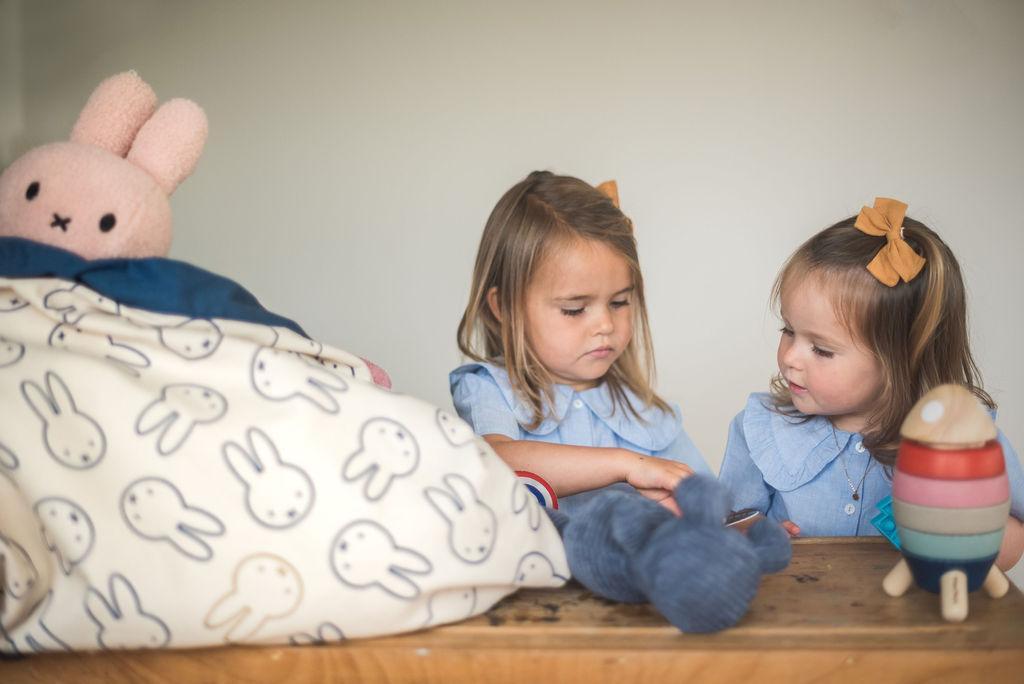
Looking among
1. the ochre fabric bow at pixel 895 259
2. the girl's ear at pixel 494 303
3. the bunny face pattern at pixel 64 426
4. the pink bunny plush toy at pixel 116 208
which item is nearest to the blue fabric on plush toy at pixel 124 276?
the pink bunny plush toy at pixel 116 208

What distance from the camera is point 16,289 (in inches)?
35.7

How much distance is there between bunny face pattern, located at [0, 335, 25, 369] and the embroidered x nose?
13 centimetres

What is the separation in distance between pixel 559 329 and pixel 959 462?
0.80m

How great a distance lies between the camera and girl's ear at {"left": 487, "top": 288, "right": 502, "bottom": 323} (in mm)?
1750

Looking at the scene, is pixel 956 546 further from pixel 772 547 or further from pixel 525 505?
pixel 525 505

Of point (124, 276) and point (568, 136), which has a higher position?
point (568, 136)

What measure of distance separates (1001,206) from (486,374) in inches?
58.8

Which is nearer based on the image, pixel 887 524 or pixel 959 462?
pixel 959 462

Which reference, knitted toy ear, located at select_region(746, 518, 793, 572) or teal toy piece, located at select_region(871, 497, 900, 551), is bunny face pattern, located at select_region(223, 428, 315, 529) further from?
teal toy piece, located at select_region(871, 497, 900, 551)

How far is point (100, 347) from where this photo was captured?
Answer: 2.94 feet

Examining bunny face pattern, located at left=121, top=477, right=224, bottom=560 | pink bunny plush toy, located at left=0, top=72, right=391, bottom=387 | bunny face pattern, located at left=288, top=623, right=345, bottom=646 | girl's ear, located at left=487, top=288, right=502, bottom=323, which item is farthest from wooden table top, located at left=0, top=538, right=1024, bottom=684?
girl's ear, located at left=487, top=288, right=502, bottom=323

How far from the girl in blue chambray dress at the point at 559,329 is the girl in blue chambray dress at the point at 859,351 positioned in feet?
0.80

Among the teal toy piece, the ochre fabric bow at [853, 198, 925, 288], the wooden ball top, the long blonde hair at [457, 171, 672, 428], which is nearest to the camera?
the wooden ball top

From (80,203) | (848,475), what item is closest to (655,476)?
(848,475)
